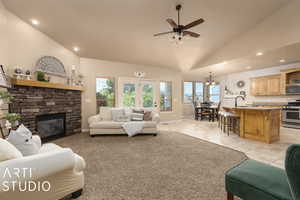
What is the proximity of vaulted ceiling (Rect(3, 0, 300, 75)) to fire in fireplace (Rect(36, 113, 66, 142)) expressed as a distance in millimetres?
2242

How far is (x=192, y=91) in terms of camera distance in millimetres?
9117

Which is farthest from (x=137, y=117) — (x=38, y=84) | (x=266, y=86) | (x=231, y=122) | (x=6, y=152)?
(x=266, y=86)

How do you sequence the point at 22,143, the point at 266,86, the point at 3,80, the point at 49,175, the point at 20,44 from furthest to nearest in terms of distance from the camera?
1. the point at 266,86
2. the point at 20,44
3. the point at 3,80
4. the point at 22,143
5. the point at 49,175

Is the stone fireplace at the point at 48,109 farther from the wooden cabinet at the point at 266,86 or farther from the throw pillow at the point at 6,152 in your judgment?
the wooden cabinet at the point at 266,86

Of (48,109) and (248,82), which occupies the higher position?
(248,82)

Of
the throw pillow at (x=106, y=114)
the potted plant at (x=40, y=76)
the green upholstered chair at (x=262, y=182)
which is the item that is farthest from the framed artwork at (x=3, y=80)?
the green upholstered chair at (x=262, y=182)

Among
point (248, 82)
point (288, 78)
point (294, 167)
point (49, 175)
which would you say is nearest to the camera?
point (294, 167)

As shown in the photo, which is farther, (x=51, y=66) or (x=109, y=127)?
(x=109, y=127)

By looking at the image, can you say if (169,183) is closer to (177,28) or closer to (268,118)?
(177,28)

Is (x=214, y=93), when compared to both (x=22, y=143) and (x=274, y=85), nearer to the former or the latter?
(x=274, y=85)

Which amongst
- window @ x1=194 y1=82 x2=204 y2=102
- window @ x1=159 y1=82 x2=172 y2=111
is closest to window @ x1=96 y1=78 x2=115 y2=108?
window @ x1=159 y1=82 x2=172 y2=111

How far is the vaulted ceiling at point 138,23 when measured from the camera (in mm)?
2971

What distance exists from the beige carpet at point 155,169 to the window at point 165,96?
3.18 m

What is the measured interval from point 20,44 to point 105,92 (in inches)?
112
